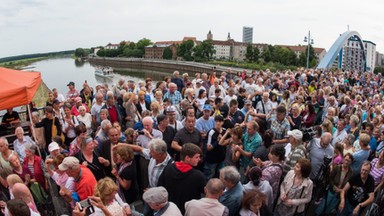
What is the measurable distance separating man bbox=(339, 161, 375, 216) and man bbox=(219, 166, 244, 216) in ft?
5.64

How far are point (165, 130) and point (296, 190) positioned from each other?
7.29ft

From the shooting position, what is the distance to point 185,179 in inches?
127

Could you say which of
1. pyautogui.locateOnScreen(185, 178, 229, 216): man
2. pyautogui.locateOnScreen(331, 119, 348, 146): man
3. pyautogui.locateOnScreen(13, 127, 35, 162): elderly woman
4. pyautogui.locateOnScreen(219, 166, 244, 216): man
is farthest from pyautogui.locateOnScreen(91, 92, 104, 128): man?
pyautogui.locateOnScreen(331, 119, 348, 146): man

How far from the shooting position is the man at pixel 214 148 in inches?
187

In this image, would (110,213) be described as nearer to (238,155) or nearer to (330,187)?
(238,155)

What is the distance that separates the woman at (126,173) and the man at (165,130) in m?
1.14

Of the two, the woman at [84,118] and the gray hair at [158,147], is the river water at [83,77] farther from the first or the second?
the gray hair at [158,147]

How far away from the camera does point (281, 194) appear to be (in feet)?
11.7

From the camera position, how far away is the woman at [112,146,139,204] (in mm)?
3602

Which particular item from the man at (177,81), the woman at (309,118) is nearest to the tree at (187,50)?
the man at (177,81)

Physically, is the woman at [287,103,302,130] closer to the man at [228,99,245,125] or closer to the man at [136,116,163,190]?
the man at [228,99,245,125]

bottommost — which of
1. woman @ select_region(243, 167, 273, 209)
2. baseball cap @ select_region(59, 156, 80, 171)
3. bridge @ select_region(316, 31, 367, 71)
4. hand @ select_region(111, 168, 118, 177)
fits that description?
hand @ select_region(111, 168, 118, 177)

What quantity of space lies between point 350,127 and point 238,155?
10.1 feet

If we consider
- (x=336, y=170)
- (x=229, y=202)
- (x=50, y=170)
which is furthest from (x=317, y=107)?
(x=50, y=170)
